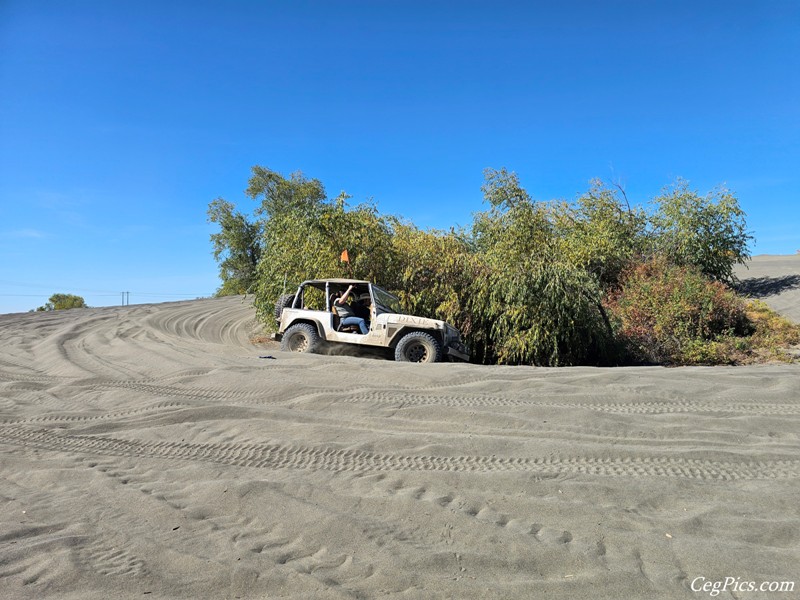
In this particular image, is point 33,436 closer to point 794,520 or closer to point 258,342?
point 794,520

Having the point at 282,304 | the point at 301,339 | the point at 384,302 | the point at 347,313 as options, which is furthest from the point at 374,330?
the point at 282,304

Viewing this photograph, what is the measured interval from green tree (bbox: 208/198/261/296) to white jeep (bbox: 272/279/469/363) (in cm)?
2204

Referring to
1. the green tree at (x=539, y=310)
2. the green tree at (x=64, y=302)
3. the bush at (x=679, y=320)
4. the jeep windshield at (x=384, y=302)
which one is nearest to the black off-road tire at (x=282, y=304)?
the jeep windshield at (x=384, y=302)

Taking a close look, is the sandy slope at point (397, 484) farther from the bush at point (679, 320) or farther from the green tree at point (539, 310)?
the bush at point (679, 320)

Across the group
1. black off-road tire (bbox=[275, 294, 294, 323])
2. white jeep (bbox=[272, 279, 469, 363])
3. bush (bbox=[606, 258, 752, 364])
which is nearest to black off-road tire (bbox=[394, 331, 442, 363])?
white jeep (bbox=[272, 279, 469, 363])

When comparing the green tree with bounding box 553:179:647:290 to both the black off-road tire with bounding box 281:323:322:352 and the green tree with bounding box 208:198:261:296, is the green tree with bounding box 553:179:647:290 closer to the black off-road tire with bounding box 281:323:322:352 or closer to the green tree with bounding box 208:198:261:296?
the black off-road tire with bounding box 281:323:322:352

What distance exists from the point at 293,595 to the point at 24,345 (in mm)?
11627

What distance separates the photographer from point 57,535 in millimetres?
3033

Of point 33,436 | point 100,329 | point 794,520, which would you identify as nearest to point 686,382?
point 794,520

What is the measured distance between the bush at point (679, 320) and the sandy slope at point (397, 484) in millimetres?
4635

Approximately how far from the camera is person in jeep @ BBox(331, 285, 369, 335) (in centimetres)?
1042

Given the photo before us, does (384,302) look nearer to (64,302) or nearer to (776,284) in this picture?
(776,284)

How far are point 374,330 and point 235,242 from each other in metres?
24.3

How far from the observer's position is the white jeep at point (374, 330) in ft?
31.9
